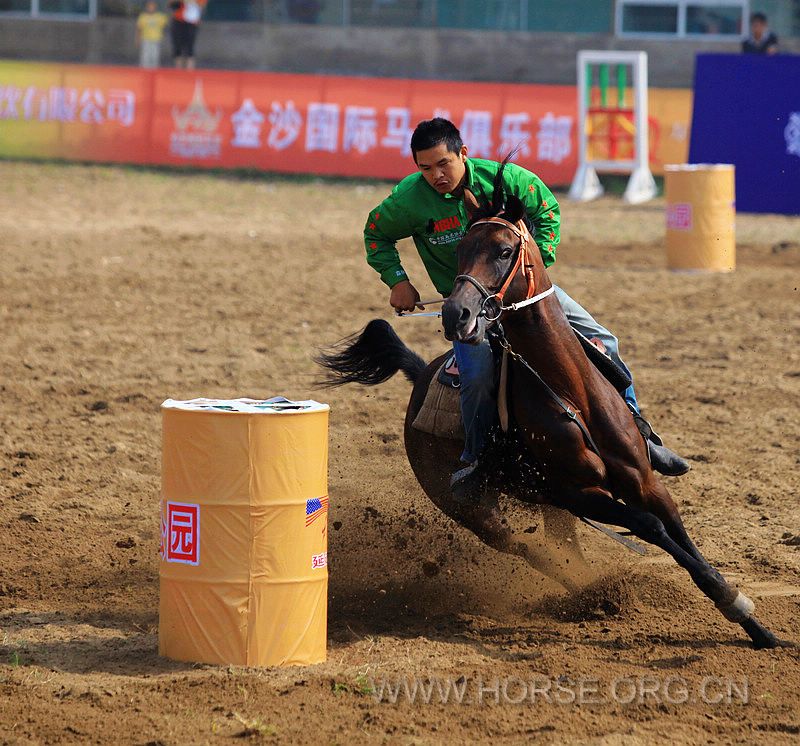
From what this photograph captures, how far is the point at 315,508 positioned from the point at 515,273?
1270 mm

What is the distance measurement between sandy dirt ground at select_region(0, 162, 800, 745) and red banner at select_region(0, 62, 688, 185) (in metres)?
6.24

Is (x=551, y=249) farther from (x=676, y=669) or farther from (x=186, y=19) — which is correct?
(x=186, y=19)

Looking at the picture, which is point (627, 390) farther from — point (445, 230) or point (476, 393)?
point (445, 230)

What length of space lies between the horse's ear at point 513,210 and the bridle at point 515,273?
0.09 feet

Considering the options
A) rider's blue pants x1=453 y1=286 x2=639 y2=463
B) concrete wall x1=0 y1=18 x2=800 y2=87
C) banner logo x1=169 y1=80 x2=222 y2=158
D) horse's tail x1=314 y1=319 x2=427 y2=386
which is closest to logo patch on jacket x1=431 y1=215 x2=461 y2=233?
rider's blue pants x1=453 y1=286 x2=639 y2=463

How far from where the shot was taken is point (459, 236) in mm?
5973

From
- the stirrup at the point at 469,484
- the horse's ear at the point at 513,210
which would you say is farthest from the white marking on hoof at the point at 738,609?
the horse's ear at the point at 513,210

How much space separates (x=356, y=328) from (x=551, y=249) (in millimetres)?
5838

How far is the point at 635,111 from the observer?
1955 centimetres

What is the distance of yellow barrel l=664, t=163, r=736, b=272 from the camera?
14.1m

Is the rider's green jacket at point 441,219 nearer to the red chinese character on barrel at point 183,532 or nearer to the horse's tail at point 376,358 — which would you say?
the horse's tail at point 376,358

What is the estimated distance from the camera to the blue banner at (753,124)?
58.8 feet

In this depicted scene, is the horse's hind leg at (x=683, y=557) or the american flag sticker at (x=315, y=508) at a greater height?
the american flag sticker at (x=315, y=508)

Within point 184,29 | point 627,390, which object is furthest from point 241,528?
point 184,29
